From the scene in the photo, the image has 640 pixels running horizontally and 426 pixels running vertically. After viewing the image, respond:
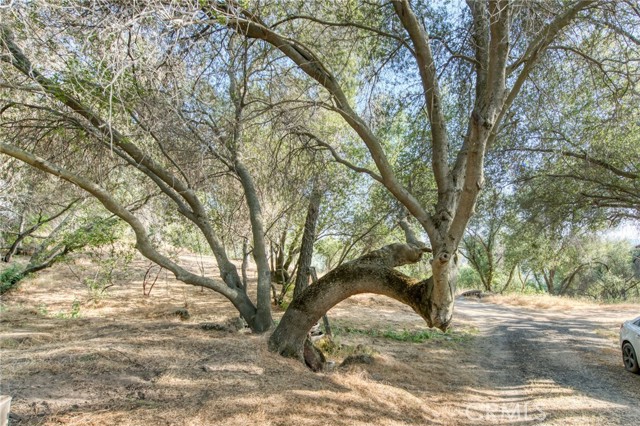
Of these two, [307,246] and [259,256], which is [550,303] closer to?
[307,246]

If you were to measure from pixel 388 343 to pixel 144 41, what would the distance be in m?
8.08

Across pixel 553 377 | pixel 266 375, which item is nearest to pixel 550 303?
pixel 553 377

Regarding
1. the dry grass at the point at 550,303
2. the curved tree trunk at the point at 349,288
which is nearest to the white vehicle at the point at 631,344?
the curved tree trunk at the point at 349,288

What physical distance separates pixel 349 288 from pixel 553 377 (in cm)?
479

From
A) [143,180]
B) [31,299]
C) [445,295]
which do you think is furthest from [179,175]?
[31,299]

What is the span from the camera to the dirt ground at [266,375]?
3.57m

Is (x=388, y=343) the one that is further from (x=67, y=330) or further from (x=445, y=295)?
(x=67, y=330)

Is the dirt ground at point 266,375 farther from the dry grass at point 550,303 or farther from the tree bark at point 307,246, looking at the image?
the dry grass at point 550,303

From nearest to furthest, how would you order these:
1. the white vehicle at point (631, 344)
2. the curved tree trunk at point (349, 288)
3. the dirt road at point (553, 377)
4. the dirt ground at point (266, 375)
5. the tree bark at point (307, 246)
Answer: the dirt ground at point (266, 375) → the curved tree trunk at point (349, 288) → the dirt road at point (553, 377) → the white vehicle at point (631, 344) → the tree bark at point (307, 246)

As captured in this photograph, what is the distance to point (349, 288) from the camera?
5246 mm

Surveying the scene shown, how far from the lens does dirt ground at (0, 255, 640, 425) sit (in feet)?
11.7

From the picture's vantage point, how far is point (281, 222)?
33.5 feet

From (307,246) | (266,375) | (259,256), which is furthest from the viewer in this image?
(307,246)

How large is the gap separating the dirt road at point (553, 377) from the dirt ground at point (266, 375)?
0.03m
